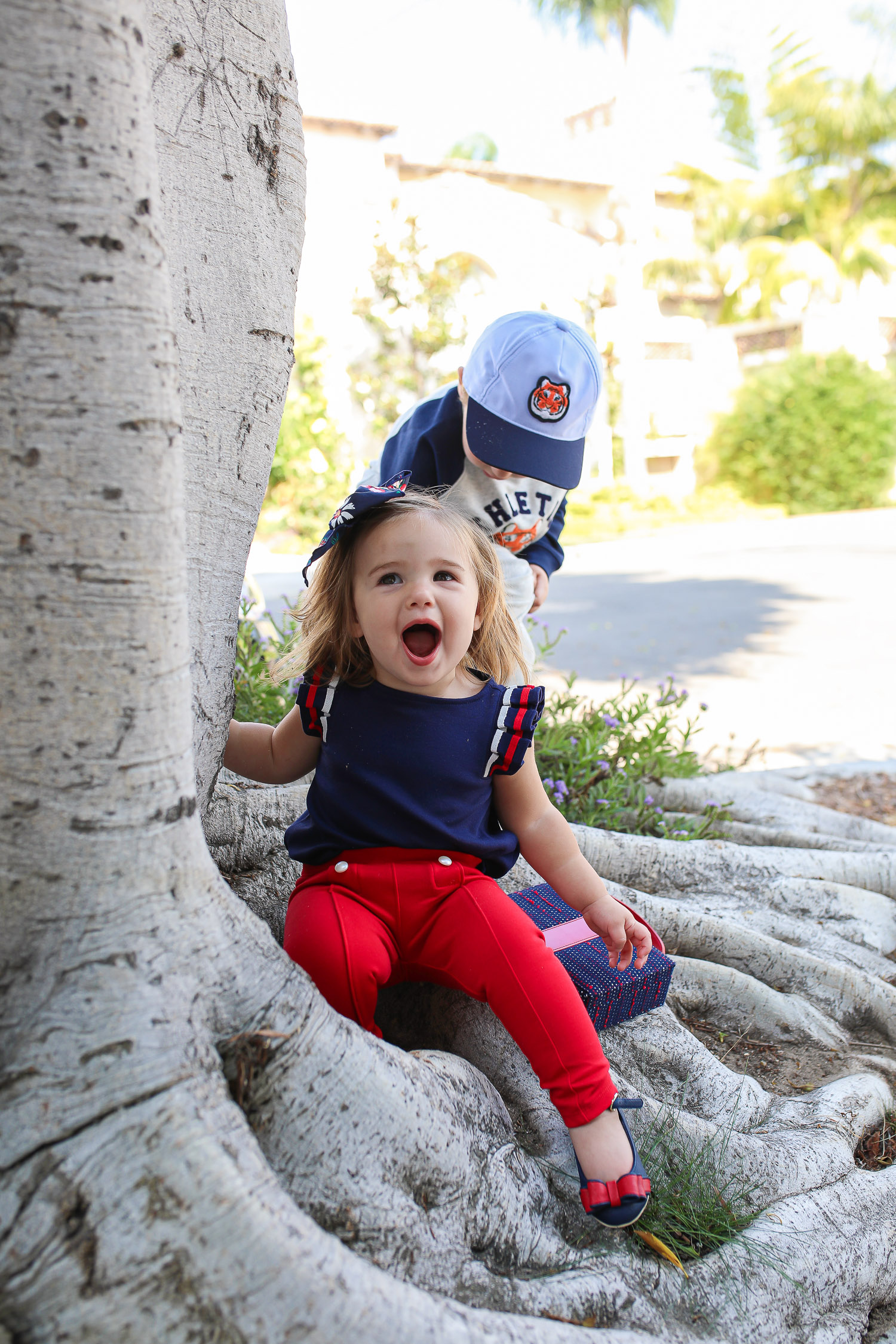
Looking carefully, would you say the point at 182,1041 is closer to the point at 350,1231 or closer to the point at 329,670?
the point at 350,1231

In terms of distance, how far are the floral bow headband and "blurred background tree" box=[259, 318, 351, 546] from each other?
52.4ft

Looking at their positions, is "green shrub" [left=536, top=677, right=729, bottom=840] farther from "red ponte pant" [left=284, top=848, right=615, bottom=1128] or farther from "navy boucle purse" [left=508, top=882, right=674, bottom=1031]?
"red ponte pant" [left=284, top=848, right=615, bottom=1128]

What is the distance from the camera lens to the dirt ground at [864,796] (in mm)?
5129

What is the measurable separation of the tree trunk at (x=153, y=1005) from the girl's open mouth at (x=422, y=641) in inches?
24.3

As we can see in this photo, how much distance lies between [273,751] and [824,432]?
2326cm

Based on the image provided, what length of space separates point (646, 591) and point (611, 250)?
16957mm

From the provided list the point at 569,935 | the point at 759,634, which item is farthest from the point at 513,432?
the point at 759,634

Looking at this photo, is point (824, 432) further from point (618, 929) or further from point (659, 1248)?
point (659, 1248)

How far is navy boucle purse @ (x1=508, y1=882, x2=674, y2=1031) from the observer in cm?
229

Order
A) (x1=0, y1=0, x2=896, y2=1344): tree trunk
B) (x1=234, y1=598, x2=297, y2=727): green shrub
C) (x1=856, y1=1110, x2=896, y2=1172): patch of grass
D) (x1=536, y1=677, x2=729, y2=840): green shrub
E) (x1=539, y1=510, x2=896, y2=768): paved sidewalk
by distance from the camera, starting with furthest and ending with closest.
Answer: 1. (x1=539, y1=510, x2=896, y2=768): paved sidewalk
2. (x1=536, y1=677, x2=729, y2=840): green shrub
3. (x1=234, y1=598, x2=297, y2=727): green shrub
4. (x1=856, y1=1110, x2=896, y2=1172): patch of grass
5. (x1=0, y1=0, x2=896, y2=1344): tree trunk

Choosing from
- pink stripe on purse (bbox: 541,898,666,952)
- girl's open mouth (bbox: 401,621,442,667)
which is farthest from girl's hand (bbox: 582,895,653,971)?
girl's open mouth (bbox: 401,621,442,667)

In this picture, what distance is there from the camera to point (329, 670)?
6.85 feet

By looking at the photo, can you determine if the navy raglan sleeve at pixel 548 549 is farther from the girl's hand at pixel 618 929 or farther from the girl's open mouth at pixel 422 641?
the girl's hand at pixel 618 929

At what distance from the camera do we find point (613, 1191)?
1702 millimetres
